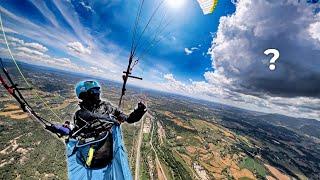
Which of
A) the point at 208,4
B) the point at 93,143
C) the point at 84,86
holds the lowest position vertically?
the point at 93,143

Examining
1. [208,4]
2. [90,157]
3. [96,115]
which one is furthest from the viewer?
[208,4]

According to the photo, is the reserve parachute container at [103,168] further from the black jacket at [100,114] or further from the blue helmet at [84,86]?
the blue helmet at [84,86]

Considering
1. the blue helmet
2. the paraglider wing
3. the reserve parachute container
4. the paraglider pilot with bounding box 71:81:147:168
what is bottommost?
the reserve parachute container

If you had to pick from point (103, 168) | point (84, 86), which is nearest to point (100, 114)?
point (84, 86)

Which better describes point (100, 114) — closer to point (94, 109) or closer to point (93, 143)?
point (94, 109)

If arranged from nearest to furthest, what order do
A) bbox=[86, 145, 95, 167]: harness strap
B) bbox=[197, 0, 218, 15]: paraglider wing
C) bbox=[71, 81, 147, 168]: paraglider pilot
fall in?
bbox=[86, 145, 95, 167]: harness strap
bbox=[71, 81, 147, 168]: paraglider pilot
bbox=[197, 0, 218, 15]: paraglider wing

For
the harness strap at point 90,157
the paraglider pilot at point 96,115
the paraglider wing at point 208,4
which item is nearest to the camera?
the harness strap at point 90,157

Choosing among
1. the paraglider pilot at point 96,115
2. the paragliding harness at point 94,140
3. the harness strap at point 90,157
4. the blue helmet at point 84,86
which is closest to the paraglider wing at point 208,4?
the paraglider pilot at point 96,115

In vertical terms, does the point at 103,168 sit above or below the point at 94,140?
below

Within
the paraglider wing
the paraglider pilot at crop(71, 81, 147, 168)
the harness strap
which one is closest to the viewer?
the harness strap

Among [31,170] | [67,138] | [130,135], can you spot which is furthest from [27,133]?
[67,138]

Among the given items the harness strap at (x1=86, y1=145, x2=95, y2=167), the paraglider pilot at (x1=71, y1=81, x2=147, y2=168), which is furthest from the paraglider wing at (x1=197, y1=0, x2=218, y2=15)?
the harness strap at (x1=86, y1=145, x2=95, y2=167)

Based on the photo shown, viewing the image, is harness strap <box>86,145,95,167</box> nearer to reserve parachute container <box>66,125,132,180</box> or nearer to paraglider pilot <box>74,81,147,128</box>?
reserve parachute container <box>66,125,132,180</box>
